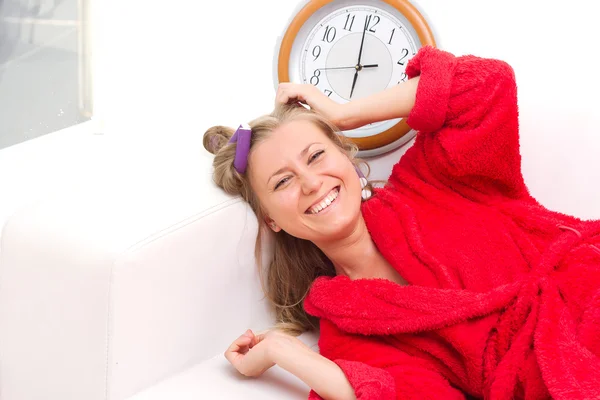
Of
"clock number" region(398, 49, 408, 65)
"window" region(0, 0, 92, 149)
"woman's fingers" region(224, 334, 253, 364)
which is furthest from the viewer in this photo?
"window" region(0, 0, 92, 149)

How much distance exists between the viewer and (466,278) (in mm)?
1282

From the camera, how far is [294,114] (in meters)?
1.40

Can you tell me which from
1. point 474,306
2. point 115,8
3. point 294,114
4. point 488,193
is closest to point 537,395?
point 474,306

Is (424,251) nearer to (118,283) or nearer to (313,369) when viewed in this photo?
(313,369)

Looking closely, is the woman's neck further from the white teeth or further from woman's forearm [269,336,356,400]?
woman's forearm [269,336,356,400]

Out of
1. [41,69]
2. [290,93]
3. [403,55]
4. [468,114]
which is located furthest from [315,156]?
[41,69]

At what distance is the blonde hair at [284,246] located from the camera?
1370 mm

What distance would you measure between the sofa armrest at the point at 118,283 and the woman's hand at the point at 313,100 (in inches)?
10.0

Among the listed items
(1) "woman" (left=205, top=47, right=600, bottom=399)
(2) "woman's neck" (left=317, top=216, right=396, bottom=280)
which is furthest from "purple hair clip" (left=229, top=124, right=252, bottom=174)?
(2) "woman's neck" (left=317, top=216, right=396, bottom=280)

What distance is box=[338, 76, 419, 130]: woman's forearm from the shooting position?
1.36 metres

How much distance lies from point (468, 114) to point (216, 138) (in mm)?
528

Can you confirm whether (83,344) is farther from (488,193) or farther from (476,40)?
(476,40)

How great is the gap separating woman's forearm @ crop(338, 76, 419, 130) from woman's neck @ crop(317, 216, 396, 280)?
0.20 m

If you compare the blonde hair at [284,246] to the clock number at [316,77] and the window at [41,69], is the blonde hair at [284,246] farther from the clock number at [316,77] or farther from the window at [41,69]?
the window at [41,69]
